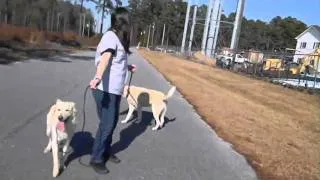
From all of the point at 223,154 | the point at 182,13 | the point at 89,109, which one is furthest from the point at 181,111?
the point at 182,13

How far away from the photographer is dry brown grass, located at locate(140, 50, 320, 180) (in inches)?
326

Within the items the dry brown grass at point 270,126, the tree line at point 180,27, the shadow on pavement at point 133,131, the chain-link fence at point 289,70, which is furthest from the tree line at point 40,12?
the shadow on pavement at point 133,131

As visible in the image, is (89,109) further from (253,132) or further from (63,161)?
(63,161)

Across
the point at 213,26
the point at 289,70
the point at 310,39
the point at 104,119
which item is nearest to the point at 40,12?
the point at 213,26

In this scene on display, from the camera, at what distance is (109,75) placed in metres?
6.52

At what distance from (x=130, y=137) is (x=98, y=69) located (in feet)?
9.78

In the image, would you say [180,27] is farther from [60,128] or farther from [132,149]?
[60,128]

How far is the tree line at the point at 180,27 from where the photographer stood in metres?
150

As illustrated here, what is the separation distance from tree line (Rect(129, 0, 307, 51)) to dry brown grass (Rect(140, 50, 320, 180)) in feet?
399

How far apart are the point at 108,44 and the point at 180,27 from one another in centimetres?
15799

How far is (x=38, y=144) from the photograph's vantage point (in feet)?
25.2

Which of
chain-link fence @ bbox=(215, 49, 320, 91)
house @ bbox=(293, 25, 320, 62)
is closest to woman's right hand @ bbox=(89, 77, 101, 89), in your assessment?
chain-link fence @ bbox=(215, 49, 320, 91)

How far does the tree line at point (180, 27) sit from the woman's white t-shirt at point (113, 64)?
440ft

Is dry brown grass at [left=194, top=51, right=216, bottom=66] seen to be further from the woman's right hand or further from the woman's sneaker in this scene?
the woman's right hand
